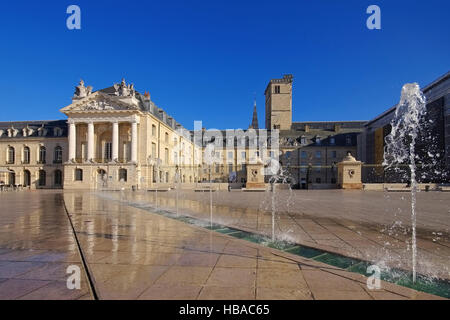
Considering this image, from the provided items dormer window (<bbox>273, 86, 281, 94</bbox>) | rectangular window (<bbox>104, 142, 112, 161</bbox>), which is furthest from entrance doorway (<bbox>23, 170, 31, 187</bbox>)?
dormer window (<bbox>273, 86, 281, 94</bbox>)

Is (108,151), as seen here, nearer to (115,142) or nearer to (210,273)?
(115,142)

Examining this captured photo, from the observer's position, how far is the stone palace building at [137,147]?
41.6 metres

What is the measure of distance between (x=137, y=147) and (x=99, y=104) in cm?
918

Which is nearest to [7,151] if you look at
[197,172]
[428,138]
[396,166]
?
[197,172]

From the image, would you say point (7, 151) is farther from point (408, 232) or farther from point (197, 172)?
point (408, 232)

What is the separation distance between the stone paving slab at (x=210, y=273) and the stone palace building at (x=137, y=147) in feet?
97.6

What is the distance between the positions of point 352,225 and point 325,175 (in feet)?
177

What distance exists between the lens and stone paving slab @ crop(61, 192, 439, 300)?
3.07 m

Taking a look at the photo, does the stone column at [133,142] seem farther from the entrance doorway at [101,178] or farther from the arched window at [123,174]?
the entrance doorway at [101,178]

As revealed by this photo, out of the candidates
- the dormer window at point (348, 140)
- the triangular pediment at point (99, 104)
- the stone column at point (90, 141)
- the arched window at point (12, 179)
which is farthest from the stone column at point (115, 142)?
the dormer window at point (348, 140)

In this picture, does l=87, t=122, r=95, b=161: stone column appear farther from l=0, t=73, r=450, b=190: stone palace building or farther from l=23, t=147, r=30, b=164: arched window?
l=23, t=147, r=30, b=164: arched window

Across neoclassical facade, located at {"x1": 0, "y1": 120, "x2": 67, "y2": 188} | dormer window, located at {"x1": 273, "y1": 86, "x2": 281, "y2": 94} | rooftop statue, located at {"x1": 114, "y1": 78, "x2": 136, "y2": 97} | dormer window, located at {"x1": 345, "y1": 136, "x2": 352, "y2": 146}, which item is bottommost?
neoclassical facade, located at {"x1": 0, "y1": 120, "x2": 67, "y2": 188}

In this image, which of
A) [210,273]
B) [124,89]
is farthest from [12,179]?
[210,273]

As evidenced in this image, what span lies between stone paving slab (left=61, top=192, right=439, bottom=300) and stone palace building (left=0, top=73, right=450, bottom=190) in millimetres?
29739
